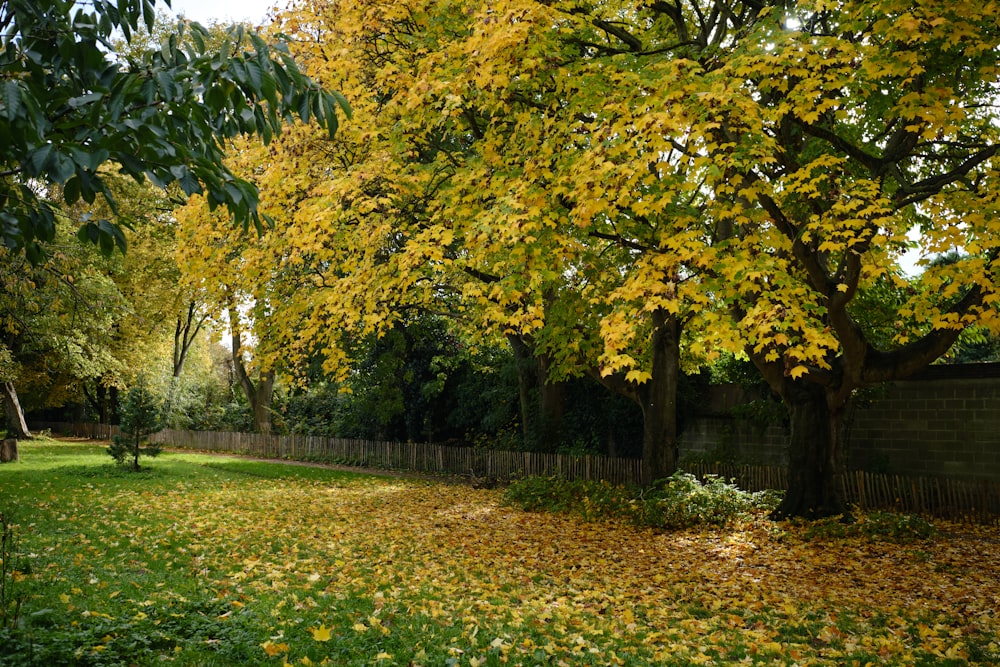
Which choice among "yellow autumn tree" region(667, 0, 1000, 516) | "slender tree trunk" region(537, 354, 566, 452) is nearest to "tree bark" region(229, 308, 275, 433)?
"slender tree trunk" region(537, 354, 566, 452)

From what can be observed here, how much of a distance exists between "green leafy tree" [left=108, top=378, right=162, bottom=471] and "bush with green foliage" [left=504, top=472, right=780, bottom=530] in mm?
11317

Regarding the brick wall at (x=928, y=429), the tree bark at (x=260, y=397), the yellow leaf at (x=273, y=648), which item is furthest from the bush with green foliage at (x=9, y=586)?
the tree bark at (x=260, y=397)

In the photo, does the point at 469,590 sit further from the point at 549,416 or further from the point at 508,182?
the point at 549,416

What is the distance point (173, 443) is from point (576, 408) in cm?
2421

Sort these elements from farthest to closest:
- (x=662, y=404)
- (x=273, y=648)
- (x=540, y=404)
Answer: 1. (x=540, y=404)
2. (x=662, y=404)
3. (x=273, y=648)

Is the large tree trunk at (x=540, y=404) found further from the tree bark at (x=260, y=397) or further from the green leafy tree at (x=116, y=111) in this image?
the green leafy tree at (x=116, y=111)

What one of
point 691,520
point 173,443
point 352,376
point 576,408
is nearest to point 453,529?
point 691,520

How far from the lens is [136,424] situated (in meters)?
20.5

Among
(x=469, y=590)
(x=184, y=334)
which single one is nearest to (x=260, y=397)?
(x=184, y=334)

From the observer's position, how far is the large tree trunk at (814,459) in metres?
12.4

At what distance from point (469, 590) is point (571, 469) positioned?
33.4 ft

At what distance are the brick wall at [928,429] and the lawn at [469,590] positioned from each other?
2250 millimetres

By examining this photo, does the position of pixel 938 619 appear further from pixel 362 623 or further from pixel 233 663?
pixel 233 663

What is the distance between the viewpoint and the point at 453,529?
12.5 metres
